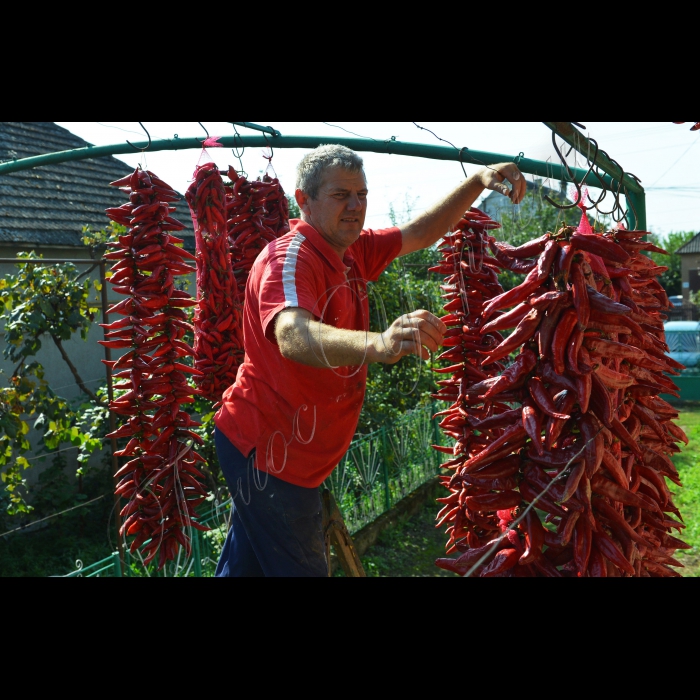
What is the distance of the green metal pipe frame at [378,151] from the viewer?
262 centimetres

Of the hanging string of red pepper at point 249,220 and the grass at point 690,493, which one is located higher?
the hanging string of red pepper at point 249,220

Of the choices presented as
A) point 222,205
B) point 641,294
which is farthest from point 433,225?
point 222,205

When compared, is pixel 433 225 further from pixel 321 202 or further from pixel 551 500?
pixel 551 500

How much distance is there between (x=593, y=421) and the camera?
1.49 meters

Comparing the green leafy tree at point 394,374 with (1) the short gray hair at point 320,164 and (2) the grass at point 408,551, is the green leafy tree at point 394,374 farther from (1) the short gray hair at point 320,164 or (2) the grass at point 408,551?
(1) the short gray hair at point 320,164

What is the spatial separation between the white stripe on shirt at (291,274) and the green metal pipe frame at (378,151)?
882 millimetres

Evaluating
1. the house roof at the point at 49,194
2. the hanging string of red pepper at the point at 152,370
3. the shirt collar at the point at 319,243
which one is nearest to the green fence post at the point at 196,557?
the hanging string of red pepper at the point at 152,370

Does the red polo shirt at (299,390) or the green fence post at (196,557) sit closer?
the red polo shirt at (299,390)

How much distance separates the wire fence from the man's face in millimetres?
2586

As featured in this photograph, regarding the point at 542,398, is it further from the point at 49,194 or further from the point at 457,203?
the point at 49,194

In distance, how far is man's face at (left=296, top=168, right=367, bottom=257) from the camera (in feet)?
7.04

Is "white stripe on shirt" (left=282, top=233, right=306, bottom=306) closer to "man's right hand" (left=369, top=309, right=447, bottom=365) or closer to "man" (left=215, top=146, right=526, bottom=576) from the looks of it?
"man" (left=215, top=146, right=526, bottom=576)

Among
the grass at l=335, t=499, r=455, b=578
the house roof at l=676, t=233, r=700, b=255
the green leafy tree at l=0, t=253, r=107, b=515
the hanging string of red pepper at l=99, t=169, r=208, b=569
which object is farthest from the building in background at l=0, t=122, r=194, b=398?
the house roof at l=676, t=233, r=700, b=255

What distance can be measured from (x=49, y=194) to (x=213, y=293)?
446cm
